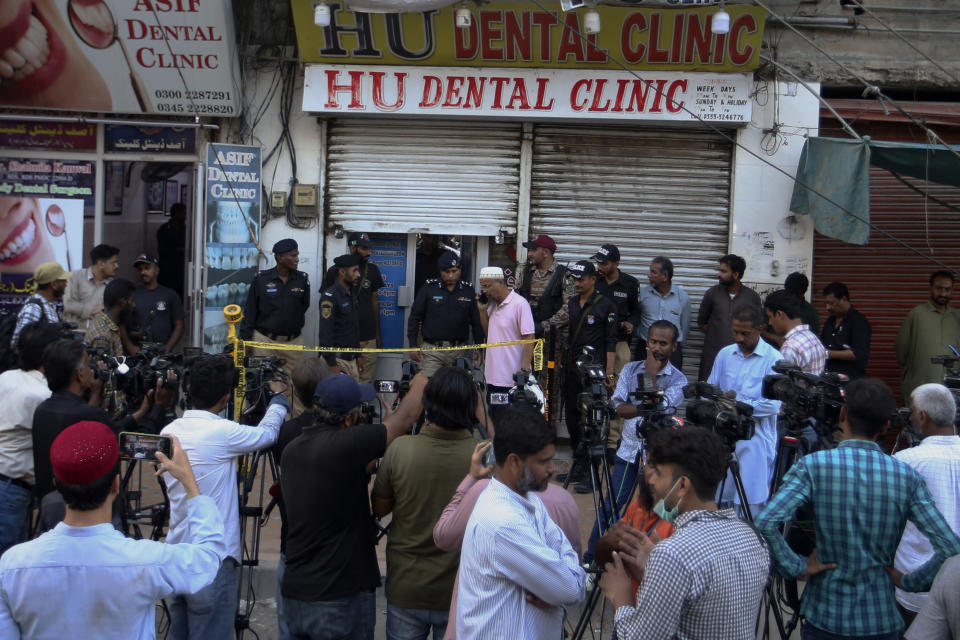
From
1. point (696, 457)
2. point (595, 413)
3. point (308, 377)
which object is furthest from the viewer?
point (595, 413)

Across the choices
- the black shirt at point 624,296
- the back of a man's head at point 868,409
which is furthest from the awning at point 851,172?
the back of a man's head at point 868,409

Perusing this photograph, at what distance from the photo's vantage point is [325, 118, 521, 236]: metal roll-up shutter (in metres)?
9.88

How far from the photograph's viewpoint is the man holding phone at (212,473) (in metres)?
4.29

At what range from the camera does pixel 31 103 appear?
32.2 ft

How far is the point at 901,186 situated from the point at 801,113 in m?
1.37

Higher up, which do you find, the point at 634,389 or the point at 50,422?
the point at 634,389

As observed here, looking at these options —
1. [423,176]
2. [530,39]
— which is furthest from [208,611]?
[530,39]

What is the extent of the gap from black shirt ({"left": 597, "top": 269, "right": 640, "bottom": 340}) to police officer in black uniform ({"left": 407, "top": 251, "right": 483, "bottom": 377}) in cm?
126

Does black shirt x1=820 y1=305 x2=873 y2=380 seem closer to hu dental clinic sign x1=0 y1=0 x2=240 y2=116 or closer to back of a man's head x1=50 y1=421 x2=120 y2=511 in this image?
hu dental clinic sign x1=0 y1=0 x2=240 y2=116

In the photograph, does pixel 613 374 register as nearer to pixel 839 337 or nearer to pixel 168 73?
pixel 839 337

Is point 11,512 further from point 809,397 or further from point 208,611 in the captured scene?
point 809,397

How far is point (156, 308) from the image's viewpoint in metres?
9.25

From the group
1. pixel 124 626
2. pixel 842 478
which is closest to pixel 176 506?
pixel 124 626

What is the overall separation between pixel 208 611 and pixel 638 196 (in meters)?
6.76
